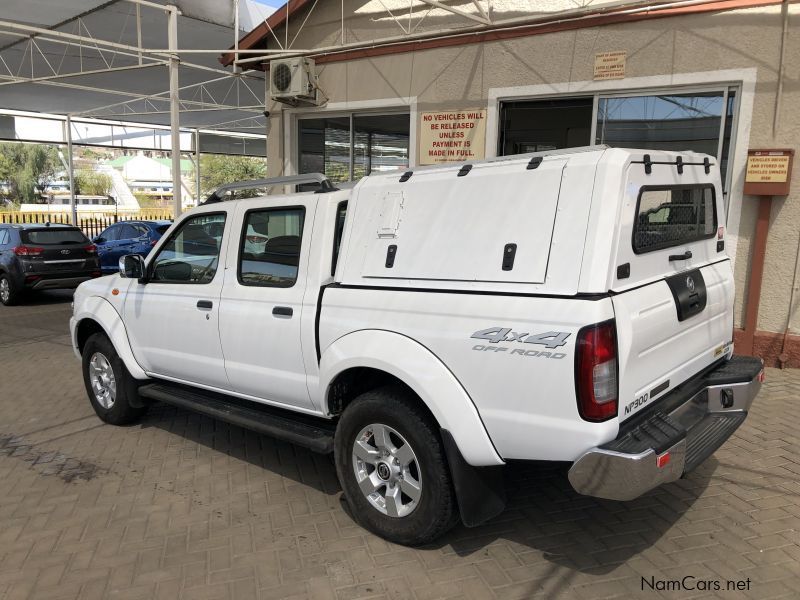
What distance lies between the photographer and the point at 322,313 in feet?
12.0

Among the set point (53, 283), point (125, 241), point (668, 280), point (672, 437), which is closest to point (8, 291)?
point (53, 283)

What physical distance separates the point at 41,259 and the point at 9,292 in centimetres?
89

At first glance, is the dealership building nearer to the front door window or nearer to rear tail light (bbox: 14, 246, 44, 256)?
the front door window

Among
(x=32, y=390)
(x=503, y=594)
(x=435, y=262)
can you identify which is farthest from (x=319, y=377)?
(x=32, y=390)

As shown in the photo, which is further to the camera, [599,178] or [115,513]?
[115,513]

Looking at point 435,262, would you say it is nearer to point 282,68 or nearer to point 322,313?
point 322,313

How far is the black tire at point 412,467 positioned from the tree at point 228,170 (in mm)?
68161

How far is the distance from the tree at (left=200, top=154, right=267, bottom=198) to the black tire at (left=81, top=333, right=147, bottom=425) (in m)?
65.7

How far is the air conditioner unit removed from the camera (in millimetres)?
9273

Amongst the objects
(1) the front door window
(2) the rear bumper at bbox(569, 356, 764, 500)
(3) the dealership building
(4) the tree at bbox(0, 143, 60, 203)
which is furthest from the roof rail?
(4) the tree at bbox(0, 143, 60, 203)

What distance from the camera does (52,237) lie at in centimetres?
1288

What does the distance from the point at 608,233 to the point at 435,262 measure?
0.88 meters

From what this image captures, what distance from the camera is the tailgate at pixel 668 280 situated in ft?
9.41

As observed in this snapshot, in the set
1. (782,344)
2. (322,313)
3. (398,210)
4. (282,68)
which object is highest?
(282,68)
